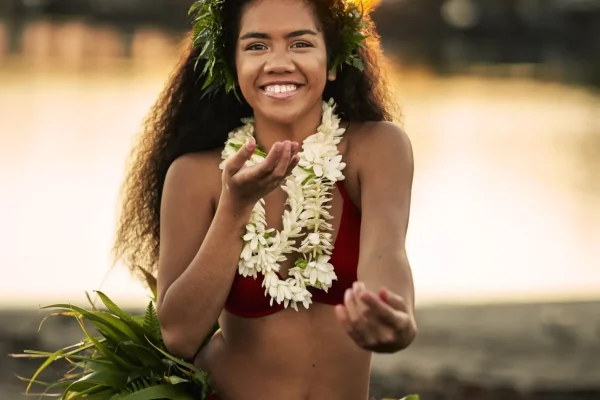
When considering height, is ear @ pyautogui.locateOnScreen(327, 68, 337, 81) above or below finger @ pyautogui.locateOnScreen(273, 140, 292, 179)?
above

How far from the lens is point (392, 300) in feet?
7.55

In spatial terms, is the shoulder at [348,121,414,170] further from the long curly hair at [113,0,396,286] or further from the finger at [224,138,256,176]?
the finger at [224,138,256,176]

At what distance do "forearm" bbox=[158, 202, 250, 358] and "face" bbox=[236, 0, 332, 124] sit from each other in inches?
11.9

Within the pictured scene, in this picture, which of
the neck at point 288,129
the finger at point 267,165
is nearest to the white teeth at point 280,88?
the neck at point 288,129

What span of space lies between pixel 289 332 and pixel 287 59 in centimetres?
62

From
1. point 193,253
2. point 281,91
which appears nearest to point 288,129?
point 281,91

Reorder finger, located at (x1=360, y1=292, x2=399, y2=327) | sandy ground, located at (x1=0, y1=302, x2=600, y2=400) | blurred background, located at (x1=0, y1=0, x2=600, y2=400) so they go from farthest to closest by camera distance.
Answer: blurred background, located at (x1=0, y1=0, x2=600, y2=400) → sandy ground, located at (x1=0, y1=302, x2=600, y2=400) → finger, located at (x1=360, y1=292, x2=399, y2=327)

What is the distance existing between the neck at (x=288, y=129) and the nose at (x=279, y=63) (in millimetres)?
151

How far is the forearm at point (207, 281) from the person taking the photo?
271 centimetres

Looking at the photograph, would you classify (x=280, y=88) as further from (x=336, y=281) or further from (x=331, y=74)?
(x=336, y=281)

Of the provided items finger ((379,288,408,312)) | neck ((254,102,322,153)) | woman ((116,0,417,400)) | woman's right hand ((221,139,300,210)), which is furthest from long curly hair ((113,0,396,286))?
finger ((379,288,408,312))

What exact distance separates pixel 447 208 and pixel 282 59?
6.44 m

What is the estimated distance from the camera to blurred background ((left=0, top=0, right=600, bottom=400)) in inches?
215

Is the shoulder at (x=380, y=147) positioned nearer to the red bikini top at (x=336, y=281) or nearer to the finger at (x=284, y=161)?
the red bikini top at (x=336, y=281)
